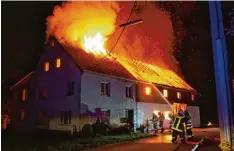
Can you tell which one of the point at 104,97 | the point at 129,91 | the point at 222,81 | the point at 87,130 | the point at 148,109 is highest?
the point at 129,91

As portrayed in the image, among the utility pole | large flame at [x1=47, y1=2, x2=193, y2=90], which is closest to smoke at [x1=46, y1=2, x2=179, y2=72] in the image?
large flame at [x1=47, y1=2, x2=193, y2=90]

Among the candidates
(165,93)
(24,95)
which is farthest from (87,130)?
(24,95)

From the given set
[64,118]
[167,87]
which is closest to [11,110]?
[64,118]

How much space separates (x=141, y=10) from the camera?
52.1ft

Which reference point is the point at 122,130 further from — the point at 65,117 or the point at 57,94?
the point at 57,94

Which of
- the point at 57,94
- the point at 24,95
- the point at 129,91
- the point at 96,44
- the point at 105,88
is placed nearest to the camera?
the point at 57,94

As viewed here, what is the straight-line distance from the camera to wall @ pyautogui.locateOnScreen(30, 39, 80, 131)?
44.5 ft

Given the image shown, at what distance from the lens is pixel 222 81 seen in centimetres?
529

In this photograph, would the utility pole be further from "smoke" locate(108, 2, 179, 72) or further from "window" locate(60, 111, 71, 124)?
"smoke" locate(108, 2, 179, 72)

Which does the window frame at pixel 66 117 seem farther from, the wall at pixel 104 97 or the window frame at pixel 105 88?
the window frame at pixel 105 88

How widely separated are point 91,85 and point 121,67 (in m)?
3.02

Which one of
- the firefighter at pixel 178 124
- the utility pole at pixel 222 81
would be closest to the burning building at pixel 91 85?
the firefighter at pixel 178 124

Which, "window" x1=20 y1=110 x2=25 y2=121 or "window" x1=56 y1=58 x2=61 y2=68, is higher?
"window" x1=56 y1=58 x2=61 y2=68

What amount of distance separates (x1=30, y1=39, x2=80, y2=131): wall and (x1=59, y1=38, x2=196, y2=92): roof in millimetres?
511
